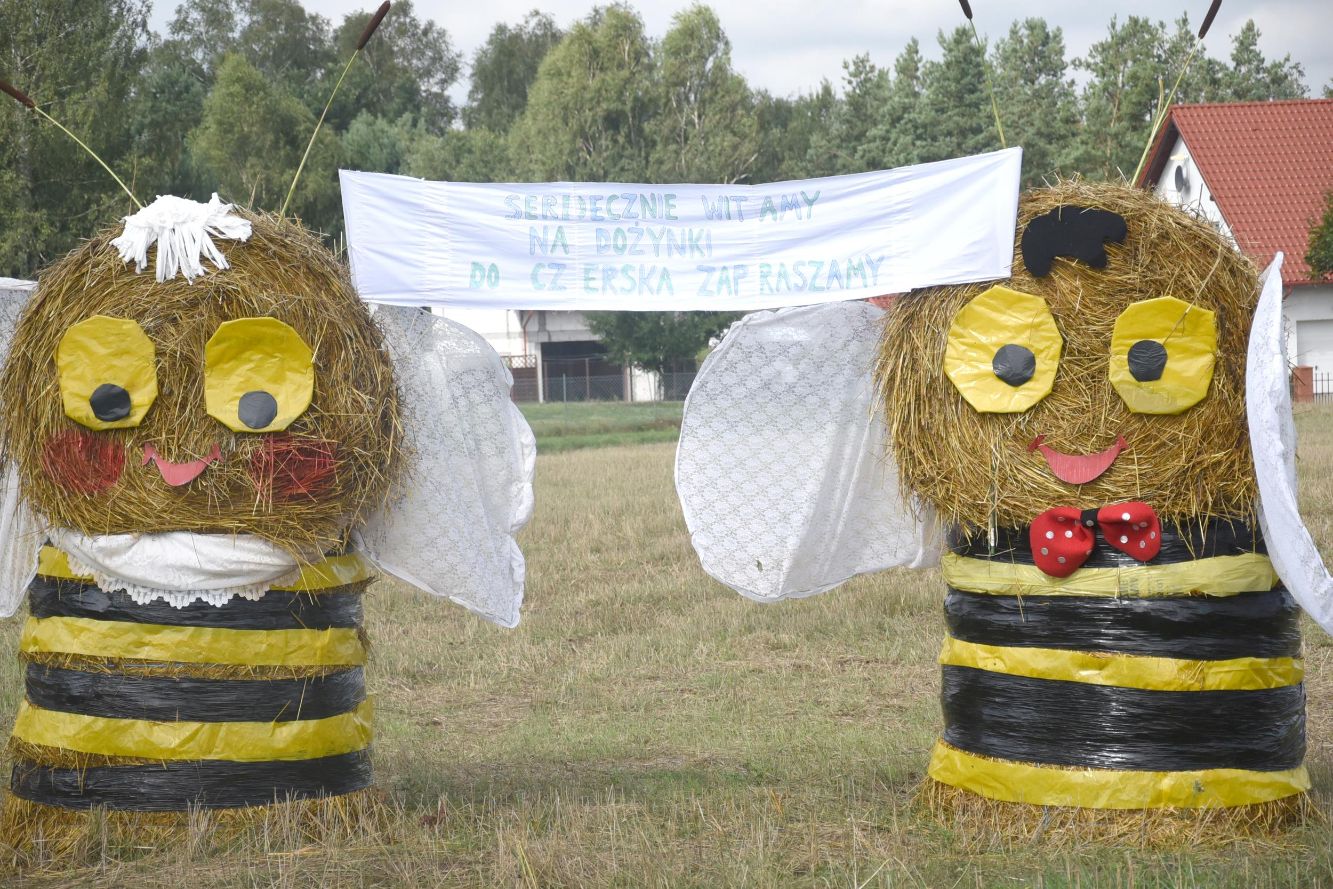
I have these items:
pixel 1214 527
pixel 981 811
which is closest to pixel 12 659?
pixel 981 811

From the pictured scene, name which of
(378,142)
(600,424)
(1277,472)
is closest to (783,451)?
(1277,472)

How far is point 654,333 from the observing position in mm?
40375

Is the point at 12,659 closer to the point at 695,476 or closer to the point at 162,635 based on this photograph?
the point at 162,635

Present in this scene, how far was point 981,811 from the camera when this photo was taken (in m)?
5.27

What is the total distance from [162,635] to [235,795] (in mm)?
610

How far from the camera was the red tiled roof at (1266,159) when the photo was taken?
2984cm

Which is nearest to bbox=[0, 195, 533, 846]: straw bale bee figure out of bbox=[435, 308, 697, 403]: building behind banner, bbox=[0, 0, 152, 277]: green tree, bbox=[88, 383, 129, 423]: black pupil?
bbox=[88, 383, 129, 423]: black pupil

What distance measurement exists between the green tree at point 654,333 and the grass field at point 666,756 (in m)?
28.0

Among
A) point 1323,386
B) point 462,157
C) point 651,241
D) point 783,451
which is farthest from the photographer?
point 462,157

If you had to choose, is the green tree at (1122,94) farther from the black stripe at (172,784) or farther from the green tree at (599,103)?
the black stripe at (172,784)

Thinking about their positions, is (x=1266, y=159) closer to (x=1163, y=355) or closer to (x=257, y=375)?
(x=1163, y=355)

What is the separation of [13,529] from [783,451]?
2.98m

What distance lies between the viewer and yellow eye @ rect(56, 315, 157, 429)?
511 cm

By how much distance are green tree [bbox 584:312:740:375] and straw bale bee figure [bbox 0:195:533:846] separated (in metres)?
34.8
